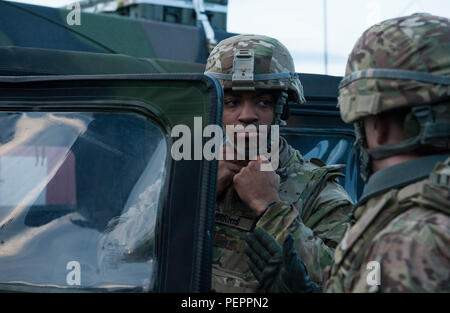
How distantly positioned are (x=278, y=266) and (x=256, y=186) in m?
0.35

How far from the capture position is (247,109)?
7.96 feet

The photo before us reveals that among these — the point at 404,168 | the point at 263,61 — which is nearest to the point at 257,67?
the point at 263,61

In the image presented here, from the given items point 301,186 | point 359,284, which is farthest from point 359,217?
point 301,186

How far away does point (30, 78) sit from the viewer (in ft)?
6.40

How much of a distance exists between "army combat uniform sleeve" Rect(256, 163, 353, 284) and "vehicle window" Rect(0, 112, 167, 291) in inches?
18.6

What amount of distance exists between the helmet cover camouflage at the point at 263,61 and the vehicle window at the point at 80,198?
735 millimetres

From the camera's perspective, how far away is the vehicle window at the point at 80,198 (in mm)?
1767

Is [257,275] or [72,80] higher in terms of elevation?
[72,80]

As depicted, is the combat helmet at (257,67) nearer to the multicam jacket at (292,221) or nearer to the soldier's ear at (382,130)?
the multicam jacket at (292,221)

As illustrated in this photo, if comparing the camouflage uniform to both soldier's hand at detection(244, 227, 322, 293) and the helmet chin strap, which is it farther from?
the helmet chin strap

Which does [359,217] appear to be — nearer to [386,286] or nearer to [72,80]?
[386,286]

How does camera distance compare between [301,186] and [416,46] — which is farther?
[301,186]

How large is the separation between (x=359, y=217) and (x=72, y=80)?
991 mm

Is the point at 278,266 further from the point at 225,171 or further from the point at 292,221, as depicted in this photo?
the point at 225,171
